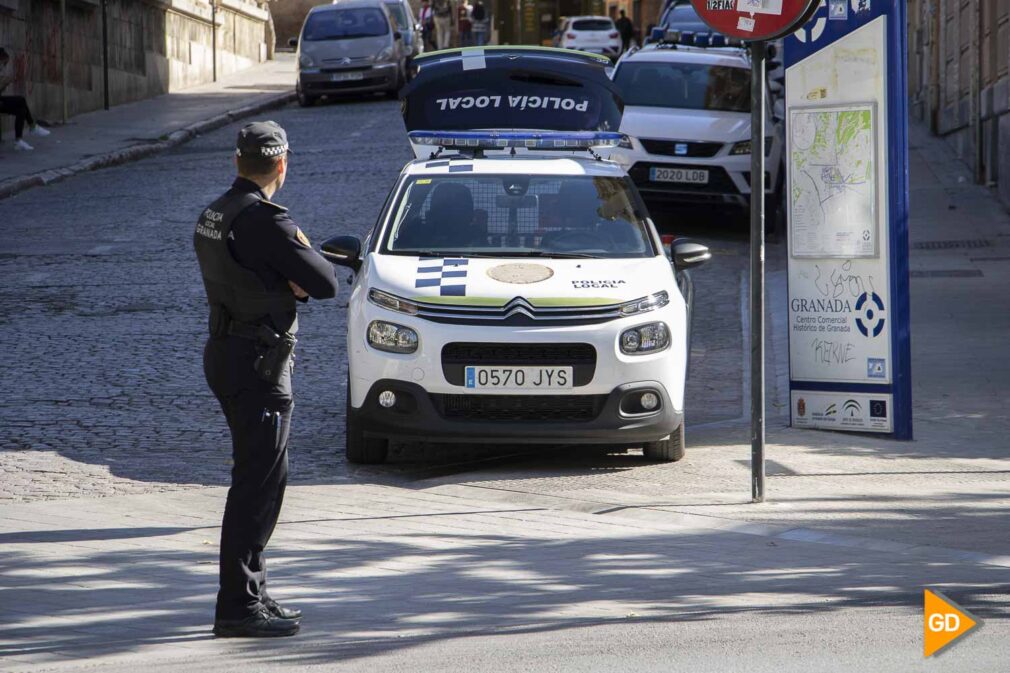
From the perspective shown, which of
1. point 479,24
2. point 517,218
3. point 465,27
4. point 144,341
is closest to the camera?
point 517,218

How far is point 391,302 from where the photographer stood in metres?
8.79

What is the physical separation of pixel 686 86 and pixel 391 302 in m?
10.7

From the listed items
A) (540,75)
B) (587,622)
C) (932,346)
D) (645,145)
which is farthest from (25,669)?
(645,145)

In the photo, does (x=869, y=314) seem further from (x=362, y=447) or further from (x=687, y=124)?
(x=687, y=124)

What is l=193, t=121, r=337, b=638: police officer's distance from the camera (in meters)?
5.69

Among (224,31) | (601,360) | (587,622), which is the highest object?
(224,31)

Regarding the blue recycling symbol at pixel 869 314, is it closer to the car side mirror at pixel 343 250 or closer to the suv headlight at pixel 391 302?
the suv headlight at pixel 391 302

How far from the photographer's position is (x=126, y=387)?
36.2 ft

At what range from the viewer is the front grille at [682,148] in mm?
17656

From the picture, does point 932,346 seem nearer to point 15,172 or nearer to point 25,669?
point 25,669

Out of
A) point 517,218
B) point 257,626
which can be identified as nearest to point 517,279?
point 517,218

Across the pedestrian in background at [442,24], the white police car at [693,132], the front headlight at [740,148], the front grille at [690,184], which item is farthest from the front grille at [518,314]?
→ the pedestrian in background at [442,24]

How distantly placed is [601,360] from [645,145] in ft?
31.4

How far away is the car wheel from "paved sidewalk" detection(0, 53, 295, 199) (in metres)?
13.7
